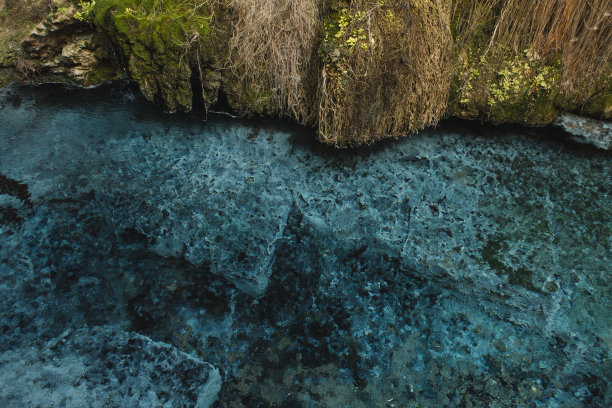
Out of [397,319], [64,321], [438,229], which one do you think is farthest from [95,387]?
[438,229]

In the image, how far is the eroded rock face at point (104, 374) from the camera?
6.93 feet

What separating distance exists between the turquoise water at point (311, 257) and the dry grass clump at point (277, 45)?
1.59 feet

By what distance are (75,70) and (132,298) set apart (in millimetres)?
3274

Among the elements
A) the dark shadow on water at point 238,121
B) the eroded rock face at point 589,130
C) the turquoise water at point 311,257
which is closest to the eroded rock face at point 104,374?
the turquoise water at point 311,257

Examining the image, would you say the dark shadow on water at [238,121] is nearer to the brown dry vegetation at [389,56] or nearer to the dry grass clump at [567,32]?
the brown dry vegetation at [389,56]

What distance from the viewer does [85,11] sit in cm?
409

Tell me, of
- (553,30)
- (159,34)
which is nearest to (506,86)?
(553,30)

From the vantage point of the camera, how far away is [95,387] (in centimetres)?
216

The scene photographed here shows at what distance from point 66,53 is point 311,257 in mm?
3871

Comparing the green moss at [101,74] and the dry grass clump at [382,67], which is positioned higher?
the dry grass clump at [382,67]

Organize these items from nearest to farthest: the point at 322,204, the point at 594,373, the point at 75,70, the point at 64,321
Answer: the point at 594,373 < the point at 64,321 < the point at 322,204 < the point at 75,70

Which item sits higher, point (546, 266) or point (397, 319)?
point (546, 266)

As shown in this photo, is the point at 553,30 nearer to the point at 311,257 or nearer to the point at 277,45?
the point at 277,45

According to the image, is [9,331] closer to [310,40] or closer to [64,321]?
[64,321]
